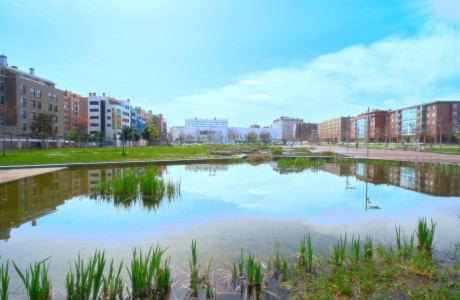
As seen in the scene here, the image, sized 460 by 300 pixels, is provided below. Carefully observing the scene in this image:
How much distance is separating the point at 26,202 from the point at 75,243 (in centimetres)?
467

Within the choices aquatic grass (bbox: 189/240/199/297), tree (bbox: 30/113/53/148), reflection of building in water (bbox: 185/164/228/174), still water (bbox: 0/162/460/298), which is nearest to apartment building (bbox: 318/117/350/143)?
tree (bbox: 30/113/53/148)

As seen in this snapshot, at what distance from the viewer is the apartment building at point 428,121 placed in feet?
229

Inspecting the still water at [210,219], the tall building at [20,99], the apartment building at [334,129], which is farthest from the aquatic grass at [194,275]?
the apartment building at [334,129]

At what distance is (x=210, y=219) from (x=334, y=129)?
491 feet

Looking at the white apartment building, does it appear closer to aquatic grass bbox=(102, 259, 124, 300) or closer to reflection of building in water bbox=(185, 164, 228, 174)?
reflection of building in water bbox=(185, 164, 228, 174)

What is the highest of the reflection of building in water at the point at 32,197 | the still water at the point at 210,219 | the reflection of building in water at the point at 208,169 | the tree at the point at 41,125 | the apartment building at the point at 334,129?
the apartment building at the point at 334,129

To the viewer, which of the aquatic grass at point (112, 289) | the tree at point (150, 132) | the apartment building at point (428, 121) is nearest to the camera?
the aquatic grass at point (112, 289)

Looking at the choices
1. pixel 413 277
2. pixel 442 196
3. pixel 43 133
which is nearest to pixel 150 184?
pixel 413 277

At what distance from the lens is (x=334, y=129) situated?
472ft

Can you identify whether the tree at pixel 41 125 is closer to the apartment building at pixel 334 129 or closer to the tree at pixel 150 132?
the tree at pixel 150 132

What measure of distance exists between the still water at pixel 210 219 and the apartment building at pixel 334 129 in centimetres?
12748

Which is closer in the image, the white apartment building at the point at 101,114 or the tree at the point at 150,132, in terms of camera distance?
the tree at the point at 150,132

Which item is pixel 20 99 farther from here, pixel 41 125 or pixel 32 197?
pixel 32 197

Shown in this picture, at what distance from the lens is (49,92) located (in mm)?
49875
